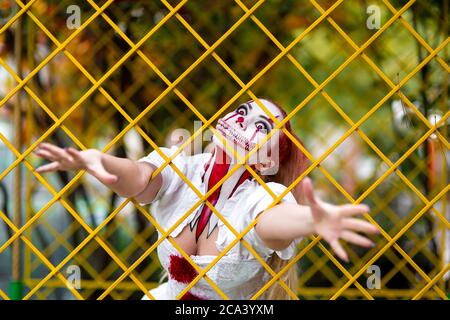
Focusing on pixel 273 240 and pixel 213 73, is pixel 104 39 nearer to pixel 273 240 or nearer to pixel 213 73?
pixel 213 73

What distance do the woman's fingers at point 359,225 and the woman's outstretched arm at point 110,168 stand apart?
41 centimetres

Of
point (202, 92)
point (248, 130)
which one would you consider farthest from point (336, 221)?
point (202, 92)

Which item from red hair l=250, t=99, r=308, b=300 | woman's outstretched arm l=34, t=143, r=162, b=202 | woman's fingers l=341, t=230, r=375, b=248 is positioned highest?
woman's outstretched arm l=34, t=143, r=162, b=202

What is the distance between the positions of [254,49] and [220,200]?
4.60 feet

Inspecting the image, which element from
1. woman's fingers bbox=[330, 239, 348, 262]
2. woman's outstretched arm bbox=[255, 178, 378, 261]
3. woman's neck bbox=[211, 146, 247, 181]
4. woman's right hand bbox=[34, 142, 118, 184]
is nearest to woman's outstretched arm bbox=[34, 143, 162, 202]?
woman's right hand bbox=[34, 142, 118, 184]

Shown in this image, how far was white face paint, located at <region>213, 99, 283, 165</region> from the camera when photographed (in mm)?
1432

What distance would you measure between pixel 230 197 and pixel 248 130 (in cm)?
17

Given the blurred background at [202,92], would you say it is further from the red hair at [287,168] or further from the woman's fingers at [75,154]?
the woman's fingers at [75,154]

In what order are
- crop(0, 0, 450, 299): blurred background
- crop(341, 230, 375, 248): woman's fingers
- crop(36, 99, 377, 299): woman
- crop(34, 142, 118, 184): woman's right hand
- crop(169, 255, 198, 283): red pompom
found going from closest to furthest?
crop(341, 230, 375, 248): woman's fingers
crop(34, 142, 118, 184): woman's right hand
crop(36, 99, 377, 299): woman
crop(169, 255, 198, 283): red pompom
crop(0, 0, 450, 299): blurred background

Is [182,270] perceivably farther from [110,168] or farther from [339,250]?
[339,250]

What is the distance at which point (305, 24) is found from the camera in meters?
2.70

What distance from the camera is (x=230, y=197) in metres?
1.52

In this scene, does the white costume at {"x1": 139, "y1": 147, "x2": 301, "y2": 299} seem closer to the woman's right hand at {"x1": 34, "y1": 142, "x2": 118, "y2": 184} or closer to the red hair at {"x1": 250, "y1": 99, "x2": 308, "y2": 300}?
the red hair at {"x1": 250, "y1": 99, "x2": 308, "y2": 300}

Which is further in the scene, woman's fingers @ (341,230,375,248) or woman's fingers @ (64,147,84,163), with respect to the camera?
woman's fingers @ (64,147,84,163)
